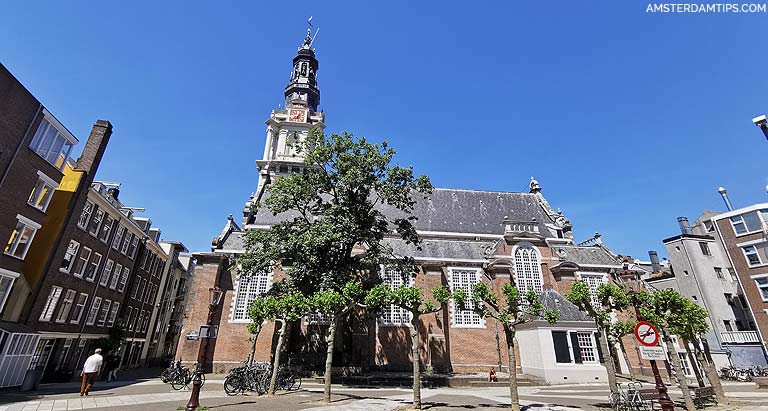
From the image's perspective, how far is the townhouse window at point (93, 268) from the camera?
26.1 m

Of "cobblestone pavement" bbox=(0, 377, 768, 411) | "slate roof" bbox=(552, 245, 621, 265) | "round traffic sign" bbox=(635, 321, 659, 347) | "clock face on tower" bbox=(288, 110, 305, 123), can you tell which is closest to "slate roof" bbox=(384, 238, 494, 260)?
"slate roof" bbox=(552, 245, 621, 265)

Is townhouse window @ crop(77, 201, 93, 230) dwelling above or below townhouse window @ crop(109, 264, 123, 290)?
above

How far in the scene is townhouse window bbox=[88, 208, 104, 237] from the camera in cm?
2614

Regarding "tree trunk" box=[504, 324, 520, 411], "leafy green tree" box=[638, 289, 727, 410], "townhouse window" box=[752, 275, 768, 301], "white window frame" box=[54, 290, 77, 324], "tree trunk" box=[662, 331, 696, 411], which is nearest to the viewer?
"tree trunk" box=[504, 324, 520, 411]

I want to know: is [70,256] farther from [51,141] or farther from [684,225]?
[684,225]

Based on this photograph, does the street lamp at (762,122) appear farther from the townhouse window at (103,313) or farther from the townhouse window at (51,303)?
the townhouse window at (103,313)

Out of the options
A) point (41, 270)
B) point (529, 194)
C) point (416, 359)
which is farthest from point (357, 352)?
point (529, 194)

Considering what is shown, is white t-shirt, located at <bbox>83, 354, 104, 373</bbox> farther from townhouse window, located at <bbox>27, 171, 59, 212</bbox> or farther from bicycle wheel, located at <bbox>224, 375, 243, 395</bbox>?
townhouse window, located at <bbox>27, 171, 59, 212</bbox>

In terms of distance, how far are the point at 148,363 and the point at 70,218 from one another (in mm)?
27011

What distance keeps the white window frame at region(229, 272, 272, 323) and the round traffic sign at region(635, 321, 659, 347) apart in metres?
24.1

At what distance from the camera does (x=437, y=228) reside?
3675 cm

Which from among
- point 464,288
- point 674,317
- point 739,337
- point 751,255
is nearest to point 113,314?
point 464,288

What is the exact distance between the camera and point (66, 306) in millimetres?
24312

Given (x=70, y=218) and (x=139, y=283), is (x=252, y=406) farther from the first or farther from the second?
(x=139, y=283)
